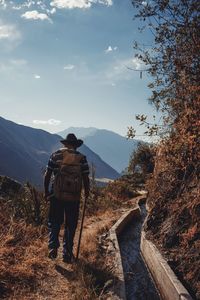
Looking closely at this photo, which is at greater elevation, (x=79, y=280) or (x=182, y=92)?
(x=182, y=92)

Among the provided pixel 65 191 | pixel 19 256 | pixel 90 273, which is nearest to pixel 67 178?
pixel 65 191

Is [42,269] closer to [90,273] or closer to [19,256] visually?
[19,256]

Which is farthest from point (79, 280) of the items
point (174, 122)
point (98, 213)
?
point (98, 213)

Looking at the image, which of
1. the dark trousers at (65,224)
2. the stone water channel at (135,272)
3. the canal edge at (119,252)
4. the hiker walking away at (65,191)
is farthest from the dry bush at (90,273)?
the stone water channel at (135,272)

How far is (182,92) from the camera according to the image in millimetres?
9727

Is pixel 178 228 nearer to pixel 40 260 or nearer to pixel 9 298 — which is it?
pixel 40 260

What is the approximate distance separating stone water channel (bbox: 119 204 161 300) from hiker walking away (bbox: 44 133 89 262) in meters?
1.40

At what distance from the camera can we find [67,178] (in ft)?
26.4

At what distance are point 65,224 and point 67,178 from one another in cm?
93

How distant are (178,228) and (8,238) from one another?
11.9 ft

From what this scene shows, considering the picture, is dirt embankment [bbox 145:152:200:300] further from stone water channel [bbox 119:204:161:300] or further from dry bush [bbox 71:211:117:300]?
dry bush [bbox 71:211:117:300]

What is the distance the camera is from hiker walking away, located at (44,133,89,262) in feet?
26.3

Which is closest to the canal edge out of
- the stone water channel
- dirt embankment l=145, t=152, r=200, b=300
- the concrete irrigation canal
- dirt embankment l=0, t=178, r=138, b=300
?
the concrete irrigation canal

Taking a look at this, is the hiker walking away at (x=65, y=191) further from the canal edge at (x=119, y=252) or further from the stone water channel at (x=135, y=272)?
the stone water channel at (x=135, y=272)
